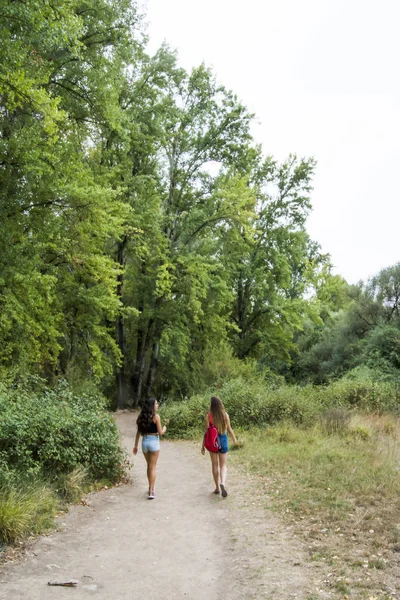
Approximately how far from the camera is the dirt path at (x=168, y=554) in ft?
17.5

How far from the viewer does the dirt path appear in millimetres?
5328

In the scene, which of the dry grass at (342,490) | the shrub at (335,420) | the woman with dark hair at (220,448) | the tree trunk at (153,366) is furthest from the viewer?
the tree trunk at (153,366)

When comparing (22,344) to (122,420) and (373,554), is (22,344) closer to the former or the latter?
(122,420)

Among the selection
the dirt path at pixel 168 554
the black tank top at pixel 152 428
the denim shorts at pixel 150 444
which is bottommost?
the dirt path at pixel 168 554

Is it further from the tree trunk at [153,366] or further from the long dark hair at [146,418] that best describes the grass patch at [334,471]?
the tree trunk at [153,366]

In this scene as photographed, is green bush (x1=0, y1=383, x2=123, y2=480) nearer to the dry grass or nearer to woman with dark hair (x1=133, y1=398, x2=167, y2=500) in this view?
woman with dark hair (x1=133, y1=398, x2=167, y2=500)

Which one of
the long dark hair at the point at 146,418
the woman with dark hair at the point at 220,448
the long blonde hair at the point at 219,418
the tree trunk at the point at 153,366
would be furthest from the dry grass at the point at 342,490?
the tree trunk at the point at 153,366

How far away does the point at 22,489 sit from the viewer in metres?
7.35

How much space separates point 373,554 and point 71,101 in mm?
16039

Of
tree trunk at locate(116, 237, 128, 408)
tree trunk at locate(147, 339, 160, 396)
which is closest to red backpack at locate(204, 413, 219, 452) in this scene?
tree trunk at locate(116, 237, 128, 408)

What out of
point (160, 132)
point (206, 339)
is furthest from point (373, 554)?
point (206, 339)

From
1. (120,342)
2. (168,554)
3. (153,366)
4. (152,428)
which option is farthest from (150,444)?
(153,366)

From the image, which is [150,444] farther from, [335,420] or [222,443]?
[335,420]

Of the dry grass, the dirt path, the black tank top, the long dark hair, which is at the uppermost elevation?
the long dark hair
